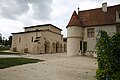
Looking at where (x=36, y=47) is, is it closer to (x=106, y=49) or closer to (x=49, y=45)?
(x=49, y=45)

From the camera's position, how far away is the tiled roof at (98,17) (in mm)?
27609

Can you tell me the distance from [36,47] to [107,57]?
37378mm

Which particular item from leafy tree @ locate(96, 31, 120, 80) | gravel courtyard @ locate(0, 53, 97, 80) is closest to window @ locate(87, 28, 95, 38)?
gravel courtyard @ locate(0, 53, 97, 80)

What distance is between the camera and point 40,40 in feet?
139

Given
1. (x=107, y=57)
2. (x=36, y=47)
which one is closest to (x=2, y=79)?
(x=107, y=57)

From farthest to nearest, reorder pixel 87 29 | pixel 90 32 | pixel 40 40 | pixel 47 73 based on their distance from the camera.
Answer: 1. pixel 40 40
2. pixel 87 29
3. pixel 90 32
4. pixel 47 73

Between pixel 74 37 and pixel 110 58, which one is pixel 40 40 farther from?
pixel 110 58

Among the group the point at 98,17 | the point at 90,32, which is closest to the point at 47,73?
the point at 90,32

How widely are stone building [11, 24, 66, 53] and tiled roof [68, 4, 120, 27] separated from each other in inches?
593

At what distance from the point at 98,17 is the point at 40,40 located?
1927 cm

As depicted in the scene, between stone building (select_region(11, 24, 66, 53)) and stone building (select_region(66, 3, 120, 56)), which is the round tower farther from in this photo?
stone building (select_region(11, 24, 66, 53))

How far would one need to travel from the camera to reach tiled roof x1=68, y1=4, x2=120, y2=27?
90.6ft

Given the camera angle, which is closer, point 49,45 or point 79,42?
point 79,42

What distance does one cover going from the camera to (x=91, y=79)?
328 inches
